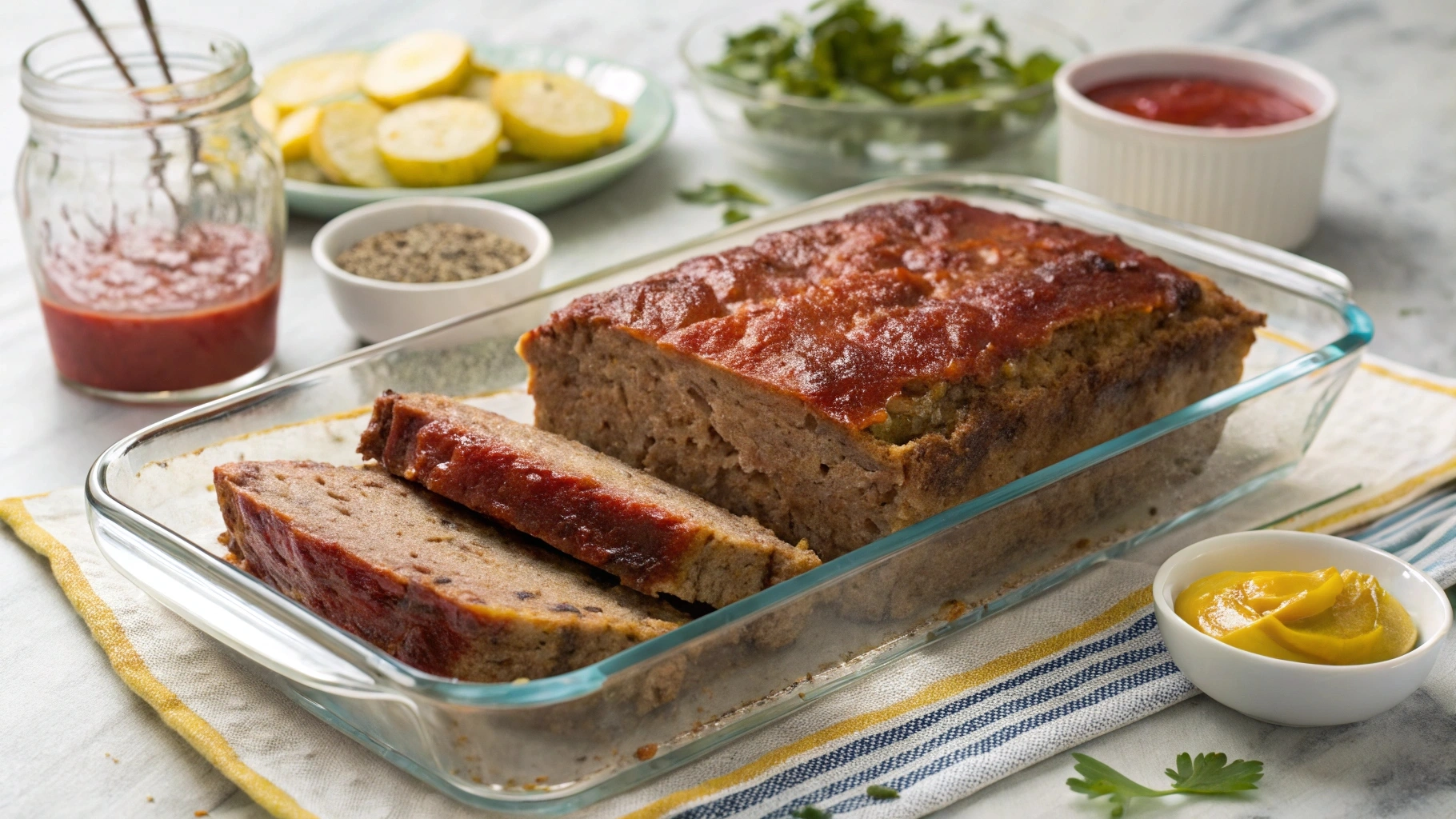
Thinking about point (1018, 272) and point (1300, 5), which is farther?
point (1300, 5)

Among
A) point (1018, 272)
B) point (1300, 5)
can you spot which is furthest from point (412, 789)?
point (1300, 5)

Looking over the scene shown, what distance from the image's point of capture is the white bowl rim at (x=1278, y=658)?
306 cm

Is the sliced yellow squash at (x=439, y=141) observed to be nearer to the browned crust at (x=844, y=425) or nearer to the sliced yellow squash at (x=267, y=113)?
the sliced yellow squash at (x=267, y=113)

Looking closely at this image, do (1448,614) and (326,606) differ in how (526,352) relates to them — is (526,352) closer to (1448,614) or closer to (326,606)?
(326,606)

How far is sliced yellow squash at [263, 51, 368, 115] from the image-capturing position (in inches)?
250

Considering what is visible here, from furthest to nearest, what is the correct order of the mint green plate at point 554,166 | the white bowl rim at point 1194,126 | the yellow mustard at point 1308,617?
the mint green plate at point 554,166
the white bowl rim at point 1194,126
the yellow mustard at point 1308,617

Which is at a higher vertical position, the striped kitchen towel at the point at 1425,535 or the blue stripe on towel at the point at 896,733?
the blue stripe on towel at the point at 896,733

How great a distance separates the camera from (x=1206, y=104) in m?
5.77

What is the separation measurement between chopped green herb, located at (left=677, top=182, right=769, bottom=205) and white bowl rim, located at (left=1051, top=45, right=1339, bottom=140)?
1.32 m

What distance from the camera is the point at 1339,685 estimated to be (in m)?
3.07

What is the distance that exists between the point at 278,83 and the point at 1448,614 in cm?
513

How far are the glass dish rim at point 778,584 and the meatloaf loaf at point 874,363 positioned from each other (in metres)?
0.19

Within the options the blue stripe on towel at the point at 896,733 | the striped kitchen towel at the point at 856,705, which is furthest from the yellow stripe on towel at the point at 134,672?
the blue stripe on towel at the point at 896,733

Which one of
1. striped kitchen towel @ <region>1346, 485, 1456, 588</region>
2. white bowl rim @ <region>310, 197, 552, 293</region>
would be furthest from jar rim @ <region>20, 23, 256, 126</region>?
striped kitchen towel @ <region>1346, 485, 1456, 588</region>
